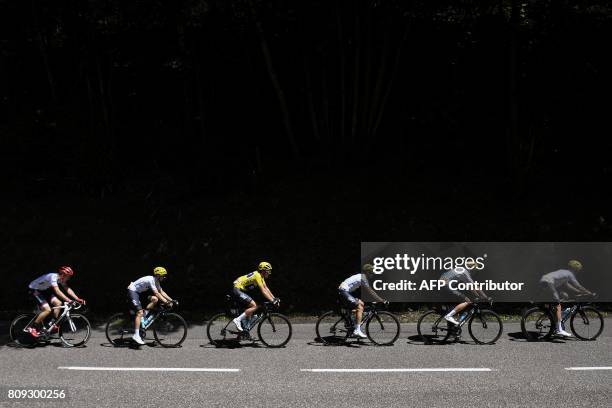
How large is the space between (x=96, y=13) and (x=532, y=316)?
53.7 feet

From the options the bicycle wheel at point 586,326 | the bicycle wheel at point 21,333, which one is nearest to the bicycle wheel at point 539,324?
the bicycle wheel at point 586,326

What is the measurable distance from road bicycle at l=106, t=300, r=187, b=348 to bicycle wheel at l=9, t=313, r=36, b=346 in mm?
1500

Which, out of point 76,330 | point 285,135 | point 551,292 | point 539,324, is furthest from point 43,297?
point 285,135

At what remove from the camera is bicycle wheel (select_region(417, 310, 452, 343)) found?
11688mm

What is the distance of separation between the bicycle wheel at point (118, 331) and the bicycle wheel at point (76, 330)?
0.43 m

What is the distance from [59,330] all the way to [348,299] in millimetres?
5952

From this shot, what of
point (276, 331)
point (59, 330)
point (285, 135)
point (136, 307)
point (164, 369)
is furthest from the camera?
point (285, 135)

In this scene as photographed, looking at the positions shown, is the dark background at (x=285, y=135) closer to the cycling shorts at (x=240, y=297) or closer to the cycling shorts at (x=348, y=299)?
the cycling shorts at (x=348, y=299)

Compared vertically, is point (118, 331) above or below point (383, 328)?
above

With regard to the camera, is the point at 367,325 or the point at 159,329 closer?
the point at 159,329

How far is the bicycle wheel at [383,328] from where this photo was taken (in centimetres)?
1162

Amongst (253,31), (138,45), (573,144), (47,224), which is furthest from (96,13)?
(573,144)

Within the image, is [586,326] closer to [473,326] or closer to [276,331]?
[473,326]

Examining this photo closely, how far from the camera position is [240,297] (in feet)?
38.2
